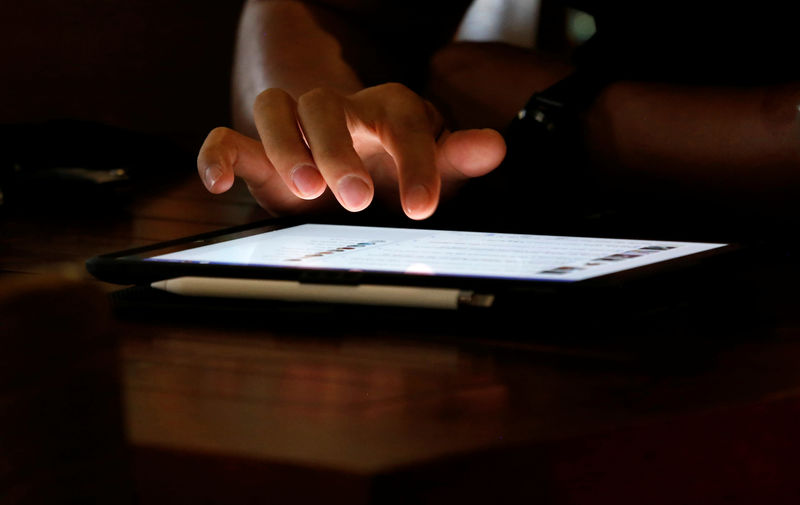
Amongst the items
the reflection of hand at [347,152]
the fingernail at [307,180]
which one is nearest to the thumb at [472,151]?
the reflection of hand at [347,152]

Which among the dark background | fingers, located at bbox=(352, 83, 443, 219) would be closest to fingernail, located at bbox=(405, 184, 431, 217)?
fingers, located at bbox=(352, 83, 443, 219)

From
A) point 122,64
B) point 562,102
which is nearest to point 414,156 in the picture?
point 562,102

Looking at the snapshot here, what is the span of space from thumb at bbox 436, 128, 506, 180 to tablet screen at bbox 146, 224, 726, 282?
0.10 meters

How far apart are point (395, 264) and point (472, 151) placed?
20 centimetres

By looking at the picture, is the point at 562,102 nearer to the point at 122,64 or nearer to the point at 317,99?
the point at 317,99

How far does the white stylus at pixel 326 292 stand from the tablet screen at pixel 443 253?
0.01 m

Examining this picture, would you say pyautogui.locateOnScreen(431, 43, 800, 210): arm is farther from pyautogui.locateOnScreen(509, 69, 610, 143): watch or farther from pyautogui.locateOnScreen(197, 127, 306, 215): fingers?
pyautogui.locateOnScreen(197, 127, 306, 215): fingers

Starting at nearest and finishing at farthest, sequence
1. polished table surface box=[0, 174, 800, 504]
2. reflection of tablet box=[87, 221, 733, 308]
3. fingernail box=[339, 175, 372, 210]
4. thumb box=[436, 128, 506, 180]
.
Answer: polished table surface box=[0, 174, 800, 504] → reflection of tablet box=[87, 221, 733, 308] → fingernail box=[339, 175, 372, 210] → thumb box=[436, 128, 506, 180]

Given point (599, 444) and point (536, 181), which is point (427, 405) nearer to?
point (599, 444)

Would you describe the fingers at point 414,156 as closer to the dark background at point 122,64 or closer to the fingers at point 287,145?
the fingers at point 287,145

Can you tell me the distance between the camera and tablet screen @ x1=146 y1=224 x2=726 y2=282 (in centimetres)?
34

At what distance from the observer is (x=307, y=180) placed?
440mm

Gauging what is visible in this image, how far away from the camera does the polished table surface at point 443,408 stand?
214 millimetres

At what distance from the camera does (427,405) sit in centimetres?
25
